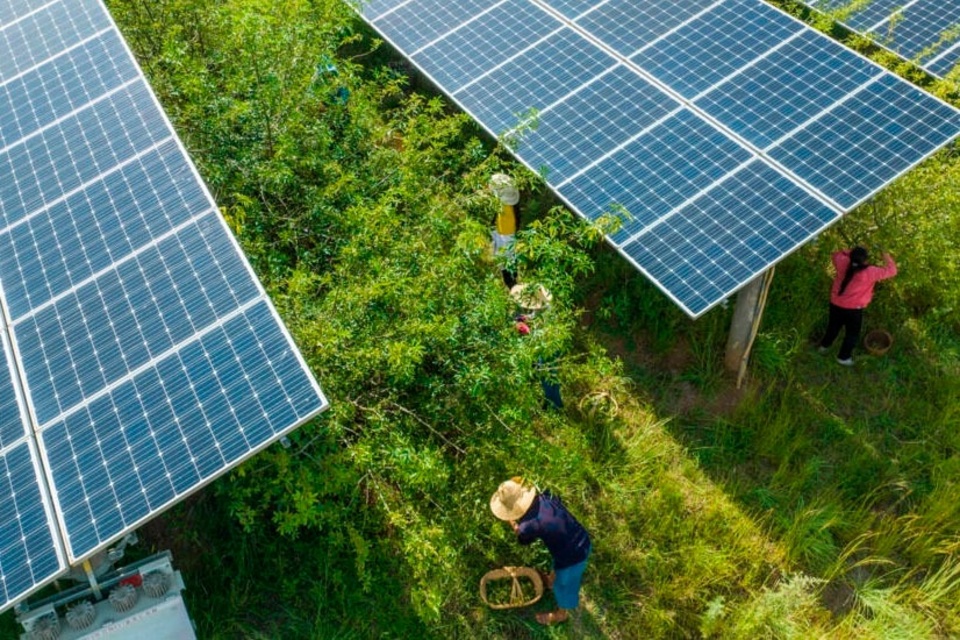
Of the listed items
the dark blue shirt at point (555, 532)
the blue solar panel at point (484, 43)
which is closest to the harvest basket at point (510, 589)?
the dark blue shirt at point (555, 532)

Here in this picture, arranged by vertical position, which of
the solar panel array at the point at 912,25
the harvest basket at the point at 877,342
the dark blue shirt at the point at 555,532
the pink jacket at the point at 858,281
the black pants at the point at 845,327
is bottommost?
the harvest basket at the point at 877,342

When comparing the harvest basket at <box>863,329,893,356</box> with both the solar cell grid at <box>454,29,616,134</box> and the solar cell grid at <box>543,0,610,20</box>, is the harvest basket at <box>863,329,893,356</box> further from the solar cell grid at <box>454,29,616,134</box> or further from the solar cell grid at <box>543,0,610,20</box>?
the solar cell grid at <box>543,0,610,20</box>

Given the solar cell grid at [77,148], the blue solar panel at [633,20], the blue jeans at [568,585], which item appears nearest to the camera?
the blue jeans at [568,585]

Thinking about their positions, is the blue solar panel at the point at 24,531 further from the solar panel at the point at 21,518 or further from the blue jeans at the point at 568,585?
the blue jeans at the point at 568,585

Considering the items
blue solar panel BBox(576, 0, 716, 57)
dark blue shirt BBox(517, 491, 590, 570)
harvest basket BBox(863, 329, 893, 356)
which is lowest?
harvest basket BBox(863, 329, 893, 356)

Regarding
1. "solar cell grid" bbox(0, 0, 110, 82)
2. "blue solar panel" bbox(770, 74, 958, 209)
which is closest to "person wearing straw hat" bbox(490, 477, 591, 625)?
"blue solar panel" bbox(770, 74, 958, 209)

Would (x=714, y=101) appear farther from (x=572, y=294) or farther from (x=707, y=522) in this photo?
(x=707, y=522)

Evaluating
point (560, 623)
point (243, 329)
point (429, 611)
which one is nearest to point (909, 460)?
point (560, 623)
